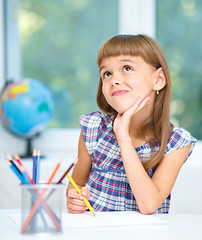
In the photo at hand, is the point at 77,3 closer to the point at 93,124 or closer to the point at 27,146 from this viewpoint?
the point at 27,146

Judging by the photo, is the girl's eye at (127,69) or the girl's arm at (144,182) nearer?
the girl's arm at (144,182)

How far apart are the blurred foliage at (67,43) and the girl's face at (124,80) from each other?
1.22 m

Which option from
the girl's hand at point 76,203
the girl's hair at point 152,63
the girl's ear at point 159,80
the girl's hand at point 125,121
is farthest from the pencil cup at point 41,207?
the girl's ear at point 159,80

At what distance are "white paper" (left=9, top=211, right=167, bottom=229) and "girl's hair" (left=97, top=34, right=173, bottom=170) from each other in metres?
0.30

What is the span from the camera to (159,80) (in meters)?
1.14

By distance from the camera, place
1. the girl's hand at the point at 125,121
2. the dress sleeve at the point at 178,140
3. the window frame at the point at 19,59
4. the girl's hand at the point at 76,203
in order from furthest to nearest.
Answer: the window frame at the point at 19,59 < the dress sleeve at the point at 178,140 < the girl's hand at the point at 125,121 < the girl's hand at the point at 76,203

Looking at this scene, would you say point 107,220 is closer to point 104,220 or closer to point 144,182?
point 104,220

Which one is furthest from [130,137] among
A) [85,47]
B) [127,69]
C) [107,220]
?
[85,47]

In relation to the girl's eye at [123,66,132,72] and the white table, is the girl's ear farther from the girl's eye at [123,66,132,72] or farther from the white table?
the white table

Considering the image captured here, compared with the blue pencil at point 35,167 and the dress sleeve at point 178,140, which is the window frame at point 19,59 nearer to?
the dress sleeve at point 178,140

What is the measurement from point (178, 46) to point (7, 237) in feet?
6.12

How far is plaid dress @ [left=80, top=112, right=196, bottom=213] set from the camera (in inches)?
44.6

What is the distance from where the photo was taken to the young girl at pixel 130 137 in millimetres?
956

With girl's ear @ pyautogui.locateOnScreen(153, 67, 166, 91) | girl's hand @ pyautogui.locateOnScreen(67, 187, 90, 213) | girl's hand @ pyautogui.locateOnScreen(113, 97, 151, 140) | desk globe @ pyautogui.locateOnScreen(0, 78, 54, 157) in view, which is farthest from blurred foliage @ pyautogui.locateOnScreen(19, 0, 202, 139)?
girl's hand @ pyautogui.locateOnScreen(67, 187, 90, 213)
